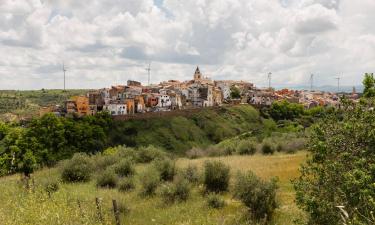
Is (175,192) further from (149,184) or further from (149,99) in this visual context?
(149,99)

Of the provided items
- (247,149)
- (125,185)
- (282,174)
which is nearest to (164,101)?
(247,149)

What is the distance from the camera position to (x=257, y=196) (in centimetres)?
1634

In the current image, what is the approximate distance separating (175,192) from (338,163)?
11962 millimetres

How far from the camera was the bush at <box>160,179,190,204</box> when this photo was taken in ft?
66.1

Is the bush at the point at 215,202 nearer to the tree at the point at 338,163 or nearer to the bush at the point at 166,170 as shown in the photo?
the bush at the point at 166,170

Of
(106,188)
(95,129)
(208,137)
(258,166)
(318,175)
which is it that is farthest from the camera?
(208,137)

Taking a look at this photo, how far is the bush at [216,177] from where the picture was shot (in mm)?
22219

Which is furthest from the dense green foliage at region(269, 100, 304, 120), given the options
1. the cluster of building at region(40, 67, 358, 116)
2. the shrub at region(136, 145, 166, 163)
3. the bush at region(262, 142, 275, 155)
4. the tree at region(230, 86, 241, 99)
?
the shrub at region(136, 145, 166, 163)

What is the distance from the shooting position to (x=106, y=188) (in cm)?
2442

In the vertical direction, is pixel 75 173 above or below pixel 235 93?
below

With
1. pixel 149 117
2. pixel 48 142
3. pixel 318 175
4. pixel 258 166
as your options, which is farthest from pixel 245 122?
pixel 318 175

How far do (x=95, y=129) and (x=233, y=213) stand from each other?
161 ft

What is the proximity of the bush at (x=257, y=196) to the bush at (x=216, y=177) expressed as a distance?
16.6 ft

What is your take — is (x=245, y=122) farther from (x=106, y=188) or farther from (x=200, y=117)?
(x=106, y=188)
